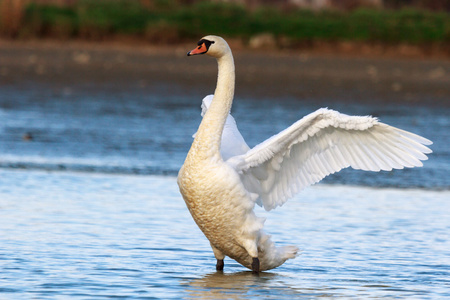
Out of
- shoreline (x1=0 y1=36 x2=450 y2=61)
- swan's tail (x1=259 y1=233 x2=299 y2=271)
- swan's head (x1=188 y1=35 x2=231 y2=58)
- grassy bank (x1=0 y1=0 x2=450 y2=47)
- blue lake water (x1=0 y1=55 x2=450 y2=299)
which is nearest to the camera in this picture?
blue lake water (x1=0 y1=55 x2=450 y2=299)

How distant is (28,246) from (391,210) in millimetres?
3903

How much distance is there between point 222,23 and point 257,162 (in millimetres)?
20365

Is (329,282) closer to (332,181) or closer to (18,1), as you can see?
(332,181)

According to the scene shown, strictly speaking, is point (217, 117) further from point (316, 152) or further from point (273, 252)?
point (273, 252)

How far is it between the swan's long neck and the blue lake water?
38.5 inches

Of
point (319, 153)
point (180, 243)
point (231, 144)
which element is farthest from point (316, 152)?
point (180, 243)

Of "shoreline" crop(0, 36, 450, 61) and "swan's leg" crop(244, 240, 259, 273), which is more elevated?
"shoreline" crop(0, 36, 450, 61)

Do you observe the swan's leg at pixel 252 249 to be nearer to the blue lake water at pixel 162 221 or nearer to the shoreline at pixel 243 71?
the blue lake water at pixel 162 221

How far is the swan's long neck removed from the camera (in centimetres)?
723

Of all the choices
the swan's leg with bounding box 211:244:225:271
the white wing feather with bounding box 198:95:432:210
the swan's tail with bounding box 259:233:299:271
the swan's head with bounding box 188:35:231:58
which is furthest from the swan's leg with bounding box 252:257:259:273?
the swan's head with bounding box 188:35:231:58

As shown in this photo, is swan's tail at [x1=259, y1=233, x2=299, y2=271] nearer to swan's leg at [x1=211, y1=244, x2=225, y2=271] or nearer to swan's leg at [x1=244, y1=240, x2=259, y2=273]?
swan's leg at [x1=244, y1=240, x2=259, y2=273]

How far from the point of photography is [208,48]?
738cm

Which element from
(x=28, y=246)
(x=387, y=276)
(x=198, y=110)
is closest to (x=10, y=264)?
(x=28, y=246)

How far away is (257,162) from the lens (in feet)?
24.6
